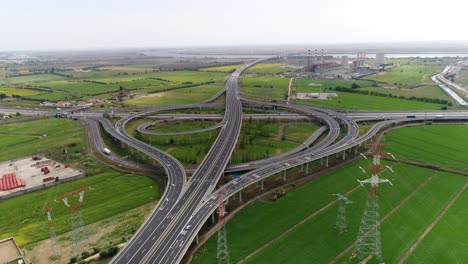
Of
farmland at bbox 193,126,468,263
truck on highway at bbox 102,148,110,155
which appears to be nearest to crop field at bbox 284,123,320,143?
farmland at bbox 193,126,468,263

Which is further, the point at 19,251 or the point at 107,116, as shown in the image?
the point at 107,116

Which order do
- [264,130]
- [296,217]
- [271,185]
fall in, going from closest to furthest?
[296,217] < [271,185] < [264,130]

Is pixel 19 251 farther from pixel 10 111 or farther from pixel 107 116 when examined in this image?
pixel 10 111

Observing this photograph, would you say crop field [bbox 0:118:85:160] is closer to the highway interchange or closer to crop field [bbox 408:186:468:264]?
the highway interchange

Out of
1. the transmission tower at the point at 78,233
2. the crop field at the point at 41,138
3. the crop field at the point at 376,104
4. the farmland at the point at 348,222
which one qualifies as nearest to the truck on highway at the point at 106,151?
the crop field at the point at 41,138

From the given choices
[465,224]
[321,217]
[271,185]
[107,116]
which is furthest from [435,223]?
[107,116]

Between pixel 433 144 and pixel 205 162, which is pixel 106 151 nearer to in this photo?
pixel 205 162
